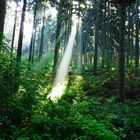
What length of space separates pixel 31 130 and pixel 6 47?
8.50 feet

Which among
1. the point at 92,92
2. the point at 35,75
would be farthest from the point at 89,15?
the point at 35,75

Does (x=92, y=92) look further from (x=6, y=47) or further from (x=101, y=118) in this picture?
(x=6, y=47)

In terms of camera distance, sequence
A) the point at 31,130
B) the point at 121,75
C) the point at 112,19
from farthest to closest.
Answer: the point at 112,19
the point at 121,75
the point at 31,130

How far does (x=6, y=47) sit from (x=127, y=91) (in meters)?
10.8

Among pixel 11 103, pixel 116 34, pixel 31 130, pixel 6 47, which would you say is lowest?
pixel 31 130

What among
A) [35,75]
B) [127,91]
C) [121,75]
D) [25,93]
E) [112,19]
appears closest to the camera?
[25,93]

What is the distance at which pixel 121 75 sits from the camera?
49.1ft

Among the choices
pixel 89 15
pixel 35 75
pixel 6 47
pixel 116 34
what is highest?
pixel 89 15

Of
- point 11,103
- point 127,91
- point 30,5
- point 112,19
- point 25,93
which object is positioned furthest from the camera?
point 112,19

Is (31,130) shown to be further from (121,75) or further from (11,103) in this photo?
(121,75)

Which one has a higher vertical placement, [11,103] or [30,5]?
[30,5]

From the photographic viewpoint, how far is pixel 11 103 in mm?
7891

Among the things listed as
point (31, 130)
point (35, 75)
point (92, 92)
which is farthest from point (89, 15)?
point (31, 130)

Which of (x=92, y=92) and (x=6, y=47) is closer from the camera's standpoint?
(x=6, y=47)
